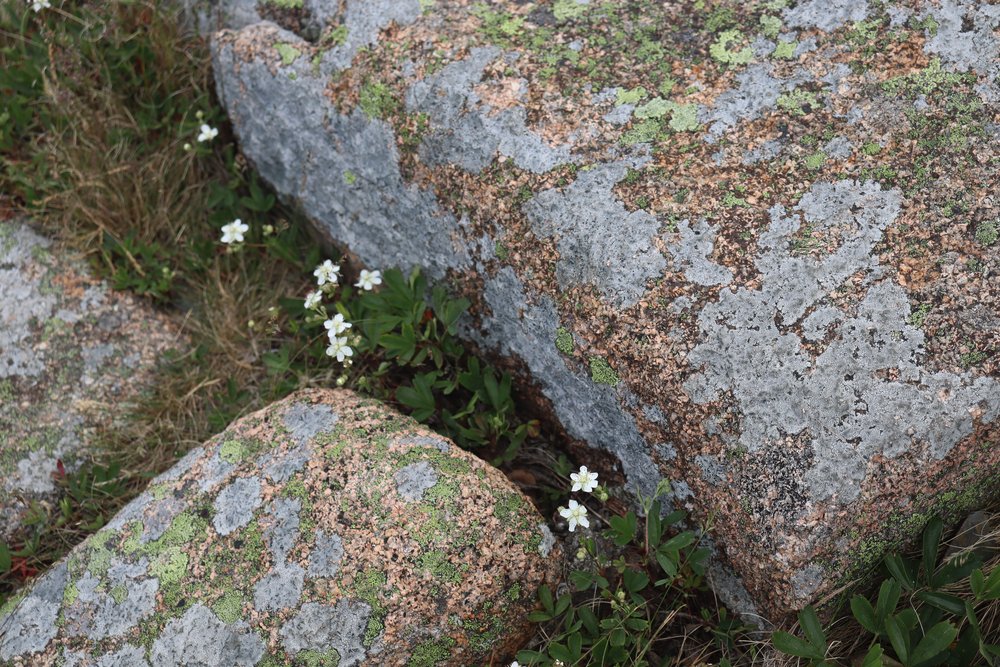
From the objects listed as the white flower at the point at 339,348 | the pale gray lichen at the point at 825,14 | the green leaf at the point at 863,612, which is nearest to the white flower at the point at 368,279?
the white flower at the point at 339,348

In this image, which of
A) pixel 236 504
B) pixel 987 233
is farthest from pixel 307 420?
pixel 987 233

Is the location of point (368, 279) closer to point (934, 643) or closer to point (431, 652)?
point (431, 652)

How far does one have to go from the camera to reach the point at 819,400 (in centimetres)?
273

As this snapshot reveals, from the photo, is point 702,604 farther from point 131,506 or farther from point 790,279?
point 131,506

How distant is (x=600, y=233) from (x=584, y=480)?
0.92 metres

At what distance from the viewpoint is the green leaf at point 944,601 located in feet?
8.99

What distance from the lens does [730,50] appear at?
3.28 m

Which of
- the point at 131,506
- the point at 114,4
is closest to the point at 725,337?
the point at 131,506

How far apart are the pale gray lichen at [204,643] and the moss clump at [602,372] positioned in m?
1.47

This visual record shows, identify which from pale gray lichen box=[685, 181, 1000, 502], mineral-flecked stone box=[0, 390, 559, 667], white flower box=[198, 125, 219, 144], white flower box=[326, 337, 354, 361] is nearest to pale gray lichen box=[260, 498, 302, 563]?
mineral-flecked stone box=[0, 390, 559, 667]

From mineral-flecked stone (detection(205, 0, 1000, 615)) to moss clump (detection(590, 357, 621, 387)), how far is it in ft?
0.03

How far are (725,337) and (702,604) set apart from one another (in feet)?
3.46

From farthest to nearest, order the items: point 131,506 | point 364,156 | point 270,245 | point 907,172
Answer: point 270,245 → point 364,156 → point 131,506 → point 907,172

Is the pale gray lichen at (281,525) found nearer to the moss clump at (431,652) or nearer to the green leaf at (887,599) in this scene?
the moss clump at (431,652)
